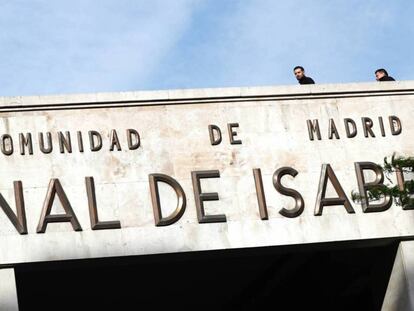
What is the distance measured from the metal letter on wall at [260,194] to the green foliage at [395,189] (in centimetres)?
206

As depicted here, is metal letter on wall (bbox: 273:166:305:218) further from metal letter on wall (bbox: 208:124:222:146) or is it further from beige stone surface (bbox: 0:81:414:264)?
metal letter on wall (bbox: 208:124:222:146)

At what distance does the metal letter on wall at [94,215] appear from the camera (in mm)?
28125

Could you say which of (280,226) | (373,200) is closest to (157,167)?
(280,226)

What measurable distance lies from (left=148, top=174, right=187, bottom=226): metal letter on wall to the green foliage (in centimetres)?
391

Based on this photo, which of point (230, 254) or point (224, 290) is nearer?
point (230, 254)

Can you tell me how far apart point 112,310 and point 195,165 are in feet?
34.1

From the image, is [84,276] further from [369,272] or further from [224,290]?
[369,272]

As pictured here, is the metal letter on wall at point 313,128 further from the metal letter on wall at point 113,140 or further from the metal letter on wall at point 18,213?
the metal letter on wall at point 18,213

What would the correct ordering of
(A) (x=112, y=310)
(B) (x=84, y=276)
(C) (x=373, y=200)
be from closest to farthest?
(C) (x=373, y=200)
(B) (x=84, y=276)
(A) (x=112, y=310)

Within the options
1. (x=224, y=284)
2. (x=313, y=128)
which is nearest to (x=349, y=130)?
(x=313, y=128)

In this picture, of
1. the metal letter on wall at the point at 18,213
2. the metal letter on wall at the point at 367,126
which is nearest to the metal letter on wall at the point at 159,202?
the metal letter on wall at the point at 18,213

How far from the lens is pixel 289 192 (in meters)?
29.5

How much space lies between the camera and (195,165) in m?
29.2

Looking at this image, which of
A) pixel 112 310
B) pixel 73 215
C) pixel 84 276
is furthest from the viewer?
pixel 112 310
